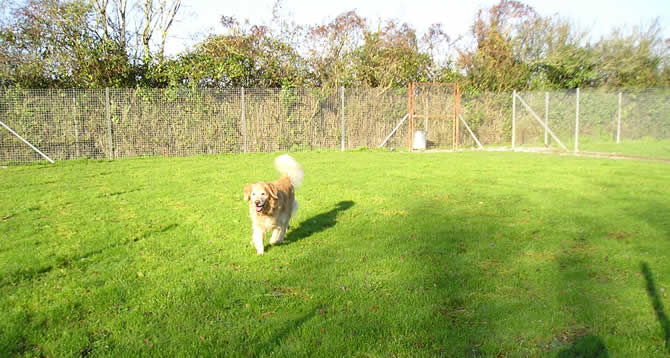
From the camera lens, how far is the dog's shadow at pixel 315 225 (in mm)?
5542

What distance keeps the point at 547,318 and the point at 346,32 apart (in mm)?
20609

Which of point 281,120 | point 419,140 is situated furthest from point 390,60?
point 281,120


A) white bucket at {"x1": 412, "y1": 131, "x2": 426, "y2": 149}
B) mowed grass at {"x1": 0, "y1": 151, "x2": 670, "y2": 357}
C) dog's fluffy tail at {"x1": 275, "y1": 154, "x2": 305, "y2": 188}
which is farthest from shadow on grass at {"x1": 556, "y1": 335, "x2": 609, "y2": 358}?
white bucket at {"x1": 412, "y1": 131, "x2": 426, "y2": 149}

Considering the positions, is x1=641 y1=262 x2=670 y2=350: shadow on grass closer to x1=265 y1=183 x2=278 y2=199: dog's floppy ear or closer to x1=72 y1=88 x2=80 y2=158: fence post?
x1=265 y1=183 x2=278 y2=199: dog's floppy ear

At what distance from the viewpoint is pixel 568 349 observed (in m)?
2.76

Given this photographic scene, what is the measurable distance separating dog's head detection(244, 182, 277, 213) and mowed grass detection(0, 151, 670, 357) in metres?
0.50

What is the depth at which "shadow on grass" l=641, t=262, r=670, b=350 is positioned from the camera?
2.92 m

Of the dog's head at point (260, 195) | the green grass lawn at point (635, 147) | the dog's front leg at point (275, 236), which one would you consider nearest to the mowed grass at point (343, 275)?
the dog's front leg at point (275, 236)

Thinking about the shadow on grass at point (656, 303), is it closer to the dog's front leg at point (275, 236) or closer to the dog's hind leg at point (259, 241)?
the dog's hind leg at point (259, 241)

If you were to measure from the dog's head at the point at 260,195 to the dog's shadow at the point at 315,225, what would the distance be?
0.61 m

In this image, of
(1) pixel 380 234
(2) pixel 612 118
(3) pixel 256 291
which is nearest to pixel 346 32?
(2) pixel 612 118

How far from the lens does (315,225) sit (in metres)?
6.08

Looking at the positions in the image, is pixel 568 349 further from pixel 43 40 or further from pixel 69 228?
pixel 43 40

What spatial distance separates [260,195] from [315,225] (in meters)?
1.33
